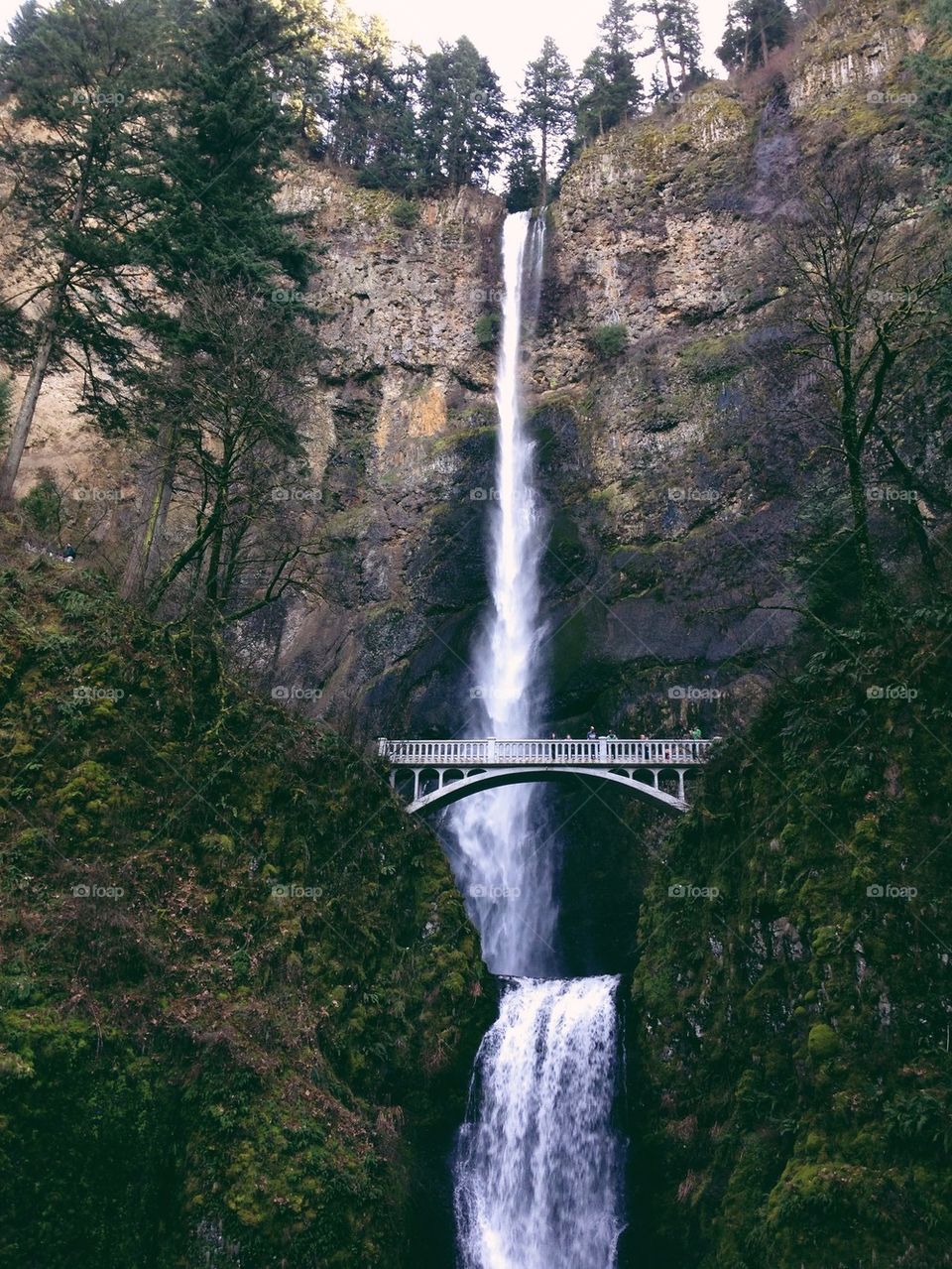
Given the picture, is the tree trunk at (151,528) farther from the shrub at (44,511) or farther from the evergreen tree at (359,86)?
the evergreen tree at (359,86)

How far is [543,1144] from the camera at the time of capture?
19.0 metres

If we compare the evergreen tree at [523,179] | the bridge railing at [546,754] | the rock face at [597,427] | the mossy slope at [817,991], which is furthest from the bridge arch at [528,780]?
the evergreen tree at [523,179]

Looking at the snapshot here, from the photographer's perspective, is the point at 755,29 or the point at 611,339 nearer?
the point at 611,339

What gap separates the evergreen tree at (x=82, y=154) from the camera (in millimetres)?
20922

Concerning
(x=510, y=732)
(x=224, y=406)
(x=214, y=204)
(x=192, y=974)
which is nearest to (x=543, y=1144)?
(x=192, y=974)

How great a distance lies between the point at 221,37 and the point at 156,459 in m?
10.5

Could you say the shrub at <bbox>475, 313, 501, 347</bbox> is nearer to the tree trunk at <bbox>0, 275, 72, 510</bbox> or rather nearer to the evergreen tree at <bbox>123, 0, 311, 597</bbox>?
the evergreen tree at <bbox>123, 0, 311, 597</bbox>

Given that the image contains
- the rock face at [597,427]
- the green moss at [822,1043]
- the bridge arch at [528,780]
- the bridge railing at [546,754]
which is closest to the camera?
the green moss at [822,1043]

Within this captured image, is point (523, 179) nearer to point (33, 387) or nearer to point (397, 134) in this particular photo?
point (397, 134)

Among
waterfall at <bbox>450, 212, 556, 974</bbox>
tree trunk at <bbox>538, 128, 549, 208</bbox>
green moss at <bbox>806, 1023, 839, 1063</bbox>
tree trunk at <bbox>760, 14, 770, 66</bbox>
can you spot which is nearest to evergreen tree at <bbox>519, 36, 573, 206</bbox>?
tree trunk at <bbox>538, 128, 549, 208</bbox>

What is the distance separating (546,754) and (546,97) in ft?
126

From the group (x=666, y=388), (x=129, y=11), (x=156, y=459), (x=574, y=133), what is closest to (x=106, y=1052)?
(x=156, y=459)

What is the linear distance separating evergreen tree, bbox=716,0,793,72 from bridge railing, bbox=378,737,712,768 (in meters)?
35.6

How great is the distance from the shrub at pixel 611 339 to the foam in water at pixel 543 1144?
89.2ft
